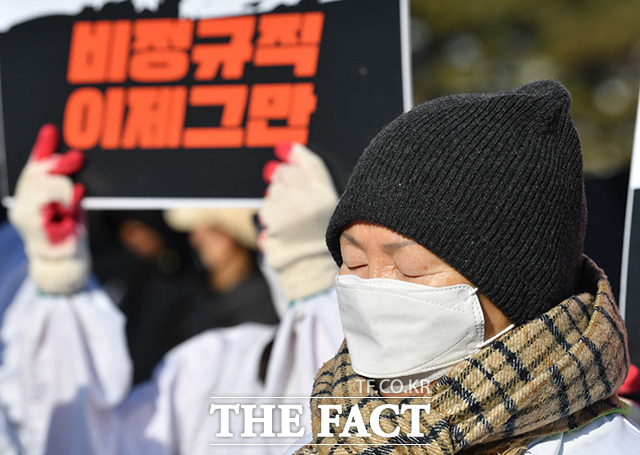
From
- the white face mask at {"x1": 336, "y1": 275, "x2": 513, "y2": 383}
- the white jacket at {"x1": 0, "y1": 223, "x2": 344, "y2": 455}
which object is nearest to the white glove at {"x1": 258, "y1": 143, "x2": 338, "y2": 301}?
the white jacket at {"x1": 0, "y1": 223, "x2": 344, "y2": 455}

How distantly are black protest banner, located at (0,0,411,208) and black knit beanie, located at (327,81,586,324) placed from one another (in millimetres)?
1111

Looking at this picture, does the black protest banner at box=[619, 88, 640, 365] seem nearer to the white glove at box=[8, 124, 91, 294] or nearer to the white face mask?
the white face mask

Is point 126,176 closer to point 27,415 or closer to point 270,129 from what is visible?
point 270,129

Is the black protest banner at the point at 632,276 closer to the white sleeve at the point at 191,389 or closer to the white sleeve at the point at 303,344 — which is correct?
the white sleeve at the point at 303,344

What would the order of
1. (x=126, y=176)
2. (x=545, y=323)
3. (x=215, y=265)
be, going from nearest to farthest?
(x=545, y=323)
(x=126, y=176)
(x=215, y=265)

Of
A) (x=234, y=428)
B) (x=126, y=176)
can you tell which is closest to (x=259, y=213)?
(x=126, y=176)

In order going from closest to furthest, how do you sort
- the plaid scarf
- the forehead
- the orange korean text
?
the plaid scarf, the forehead, the orange korean text

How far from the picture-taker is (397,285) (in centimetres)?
123

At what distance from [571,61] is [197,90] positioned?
3252 millimetres

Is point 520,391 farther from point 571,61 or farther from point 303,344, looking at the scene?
point 571,61

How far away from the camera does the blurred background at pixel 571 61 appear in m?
2.09

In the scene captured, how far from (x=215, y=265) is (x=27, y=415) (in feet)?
3.57

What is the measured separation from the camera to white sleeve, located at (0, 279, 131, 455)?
292 centimetres

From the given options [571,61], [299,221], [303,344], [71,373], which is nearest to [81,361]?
[71,373]
